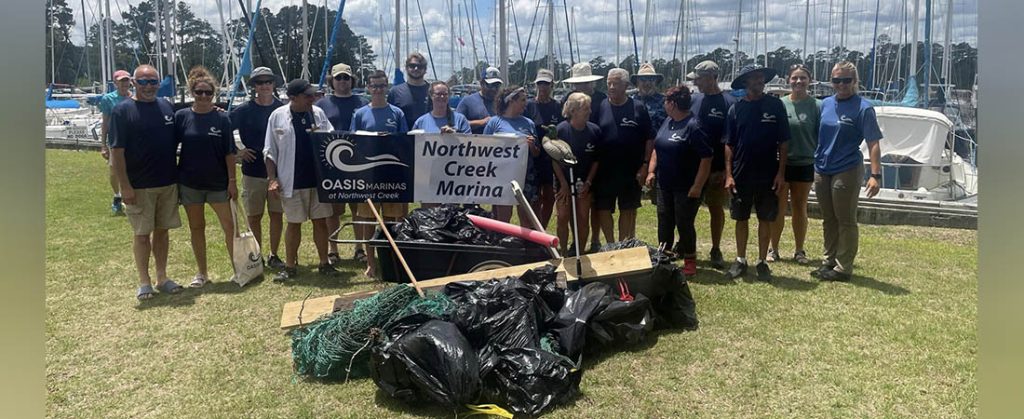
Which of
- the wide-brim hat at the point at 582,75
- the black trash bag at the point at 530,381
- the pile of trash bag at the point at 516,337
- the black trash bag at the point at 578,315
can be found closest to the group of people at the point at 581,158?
the wide-brim hat at the point at 582,75

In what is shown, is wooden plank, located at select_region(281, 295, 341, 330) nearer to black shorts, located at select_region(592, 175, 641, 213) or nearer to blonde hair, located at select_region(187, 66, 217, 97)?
blonde hair, located at select_region(187, 66, 217, 97)

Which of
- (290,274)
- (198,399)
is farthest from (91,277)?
(198,399)

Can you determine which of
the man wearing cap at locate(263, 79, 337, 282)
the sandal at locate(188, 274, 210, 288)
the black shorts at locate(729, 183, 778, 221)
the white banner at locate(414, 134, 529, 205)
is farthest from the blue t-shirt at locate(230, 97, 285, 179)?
the black shorts at locate(729, 183, 778, 221)

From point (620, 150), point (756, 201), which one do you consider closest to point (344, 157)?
point (620, 150)

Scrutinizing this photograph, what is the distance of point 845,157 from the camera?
6.20m

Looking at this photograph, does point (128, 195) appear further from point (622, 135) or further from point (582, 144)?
point (622, 135)

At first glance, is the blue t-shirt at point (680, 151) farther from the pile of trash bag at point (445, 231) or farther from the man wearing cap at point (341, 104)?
the man wearing cap at point (341, 104)

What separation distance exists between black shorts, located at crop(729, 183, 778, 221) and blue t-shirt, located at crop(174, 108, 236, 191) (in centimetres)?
488

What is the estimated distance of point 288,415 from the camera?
3740 millimetres

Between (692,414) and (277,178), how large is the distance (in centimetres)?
455

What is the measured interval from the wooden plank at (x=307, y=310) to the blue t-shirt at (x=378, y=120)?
2.19 m

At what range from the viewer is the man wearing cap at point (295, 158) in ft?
20.8

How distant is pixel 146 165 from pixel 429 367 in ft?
12.3

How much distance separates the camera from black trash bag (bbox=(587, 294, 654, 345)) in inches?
173
